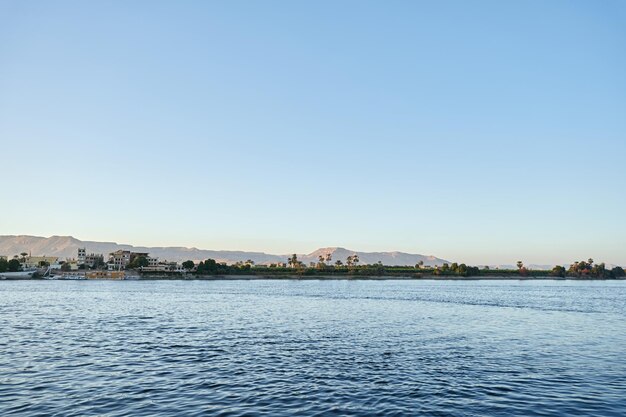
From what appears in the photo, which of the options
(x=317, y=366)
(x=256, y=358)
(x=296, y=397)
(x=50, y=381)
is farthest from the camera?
(x=256, y=358)

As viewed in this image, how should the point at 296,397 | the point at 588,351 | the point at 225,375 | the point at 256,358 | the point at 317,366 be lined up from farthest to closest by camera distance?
the point at 588,351
the point at 256,358
the point at 317,366
the point at 225,375
the point at 296,397

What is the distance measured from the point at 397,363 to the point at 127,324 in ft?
133

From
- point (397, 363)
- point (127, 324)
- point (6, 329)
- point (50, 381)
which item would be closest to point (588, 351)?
point (397, 363)

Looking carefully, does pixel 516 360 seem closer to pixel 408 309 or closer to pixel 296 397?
pixel 296 397

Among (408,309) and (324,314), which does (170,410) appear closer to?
(324,314)

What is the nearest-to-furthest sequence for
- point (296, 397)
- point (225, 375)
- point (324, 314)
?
point (296, 397) < point (225, 375) < point (324, 314)

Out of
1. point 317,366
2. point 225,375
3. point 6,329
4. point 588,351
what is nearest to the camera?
point 225,375

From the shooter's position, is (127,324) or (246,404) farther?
(127,324)

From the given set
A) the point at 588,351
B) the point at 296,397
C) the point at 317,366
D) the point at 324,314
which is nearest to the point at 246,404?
the point at 296,397

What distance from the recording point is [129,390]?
2877cm

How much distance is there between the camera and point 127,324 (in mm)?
63312

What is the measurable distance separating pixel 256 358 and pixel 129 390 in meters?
12.7

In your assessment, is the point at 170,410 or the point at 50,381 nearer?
the point at 170,410

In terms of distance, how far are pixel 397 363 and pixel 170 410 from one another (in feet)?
64.7
